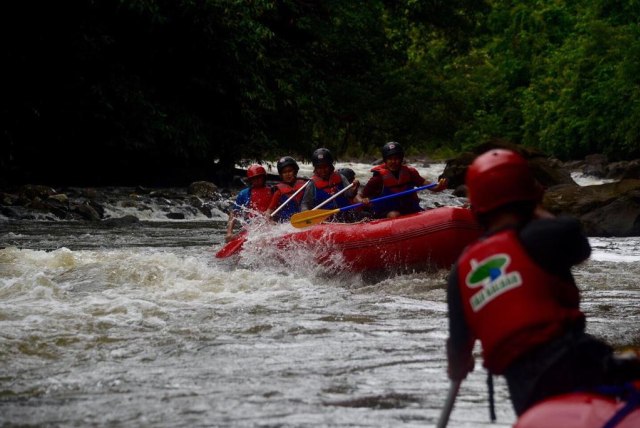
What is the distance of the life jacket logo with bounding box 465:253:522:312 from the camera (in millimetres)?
3000

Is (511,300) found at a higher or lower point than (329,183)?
lower

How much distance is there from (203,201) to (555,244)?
55.6 ft

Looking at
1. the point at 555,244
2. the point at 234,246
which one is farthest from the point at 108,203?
the point at 555,244

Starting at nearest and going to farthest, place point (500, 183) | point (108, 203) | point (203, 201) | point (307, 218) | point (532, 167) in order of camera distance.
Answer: point (500, 183), point (307, 218), point (108, 203), point (203, 201), point (532, 167)

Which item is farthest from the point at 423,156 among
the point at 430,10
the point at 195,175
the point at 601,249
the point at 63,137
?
the point at 601,249

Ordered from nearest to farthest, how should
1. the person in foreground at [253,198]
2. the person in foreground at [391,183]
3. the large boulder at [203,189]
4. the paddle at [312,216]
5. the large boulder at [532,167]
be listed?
the paddle at [312,216] < the person in foreground at [391,183] < the person in foreground at [253,198] < the large boulder at [203,189] < the large boulder at [532,167]

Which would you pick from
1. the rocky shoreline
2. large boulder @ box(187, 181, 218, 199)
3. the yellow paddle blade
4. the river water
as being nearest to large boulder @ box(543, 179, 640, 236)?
the rocky shoreline

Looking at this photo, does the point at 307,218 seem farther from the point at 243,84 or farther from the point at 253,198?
the point at 243,84

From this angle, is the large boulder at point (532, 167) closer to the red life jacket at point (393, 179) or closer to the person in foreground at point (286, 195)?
the person in foreground at point (286, 195)

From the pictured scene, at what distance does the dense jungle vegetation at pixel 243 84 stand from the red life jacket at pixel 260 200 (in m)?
6.39

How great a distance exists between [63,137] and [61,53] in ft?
6.52

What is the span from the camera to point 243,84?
20.9 meters

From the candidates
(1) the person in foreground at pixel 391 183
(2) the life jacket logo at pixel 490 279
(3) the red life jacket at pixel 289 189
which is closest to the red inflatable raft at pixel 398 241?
(1) the person in foreground at pixel 391 183

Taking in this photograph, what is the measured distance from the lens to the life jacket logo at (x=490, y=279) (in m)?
3.00
